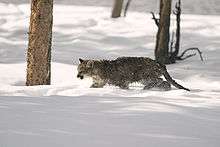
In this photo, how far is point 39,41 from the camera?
836 cm

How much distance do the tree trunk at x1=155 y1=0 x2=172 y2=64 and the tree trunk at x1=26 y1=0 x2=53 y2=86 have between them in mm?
6100

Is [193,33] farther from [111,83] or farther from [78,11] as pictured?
[111,83]

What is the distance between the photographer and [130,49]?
56.5 ft

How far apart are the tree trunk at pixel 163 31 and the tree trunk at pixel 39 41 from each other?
610cm

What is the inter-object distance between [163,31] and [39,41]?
20.9 feet

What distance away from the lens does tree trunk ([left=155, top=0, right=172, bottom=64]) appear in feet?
45.2

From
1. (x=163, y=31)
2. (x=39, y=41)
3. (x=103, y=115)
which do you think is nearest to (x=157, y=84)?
(x=39, y=41)

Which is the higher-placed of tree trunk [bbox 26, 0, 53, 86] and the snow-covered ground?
tree trunk [bbox 26, 0, 53, 86]

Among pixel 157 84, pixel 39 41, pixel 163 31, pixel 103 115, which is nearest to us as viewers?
pixel 103 115

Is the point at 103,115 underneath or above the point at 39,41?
underneath

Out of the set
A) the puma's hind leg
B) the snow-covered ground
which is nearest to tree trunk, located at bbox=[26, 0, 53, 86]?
the snow-covered ground

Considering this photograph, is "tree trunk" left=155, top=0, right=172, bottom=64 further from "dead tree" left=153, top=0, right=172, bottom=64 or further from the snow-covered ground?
the snow-covered ground

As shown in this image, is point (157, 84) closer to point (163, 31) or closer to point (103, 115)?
point (103, 115)

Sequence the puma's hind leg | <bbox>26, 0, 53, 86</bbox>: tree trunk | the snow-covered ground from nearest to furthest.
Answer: the snow-covered ground → the puma's hind leg → <bbox>26, 0, 53, 86</bbox>: tree trunk
